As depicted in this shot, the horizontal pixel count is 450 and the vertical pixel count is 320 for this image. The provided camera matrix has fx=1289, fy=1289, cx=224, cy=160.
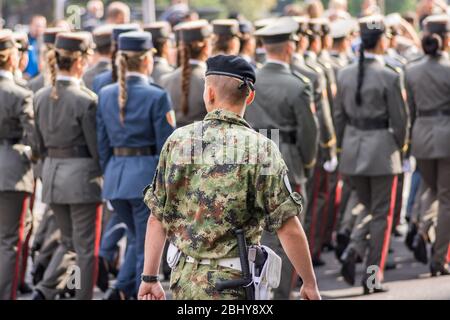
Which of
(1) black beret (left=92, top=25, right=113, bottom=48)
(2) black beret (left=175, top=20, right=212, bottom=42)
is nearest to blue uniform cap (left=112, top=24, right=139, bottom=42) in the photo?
(1) black beret (left=92, top=25, right=113, bottom=48)

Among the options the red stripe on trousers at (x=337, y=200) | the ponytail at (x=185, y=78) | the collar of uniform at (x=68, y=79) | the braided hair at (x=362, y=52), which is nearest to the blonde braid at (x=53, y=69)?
the collar of uniform at (x=68, y=79)

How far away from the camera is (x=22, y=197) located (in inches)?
360

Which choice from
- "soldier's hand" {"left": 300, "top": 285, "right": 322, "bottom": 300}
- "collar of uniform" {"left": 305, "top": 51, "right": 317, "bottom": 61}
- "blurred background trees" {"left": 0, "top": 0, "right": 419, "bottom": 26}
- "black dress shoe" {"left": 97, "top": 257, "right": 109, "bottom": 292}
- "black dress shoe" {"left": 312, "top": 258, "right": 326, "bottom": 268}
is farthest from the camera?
A: "blurred background trees" {"left": 0, "top": 0, "right": 419, "bottom": 26}

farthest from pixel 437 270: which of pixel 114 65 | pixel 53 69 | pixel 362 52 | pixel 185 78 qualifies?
pixel 53 69

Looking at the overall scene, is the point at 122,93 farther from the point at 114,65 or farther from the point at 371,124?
the point at 371,124

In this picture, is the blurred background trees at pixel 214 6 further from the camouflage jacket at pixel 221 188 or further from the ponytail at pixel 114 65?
the camouflage jacket at pixel 221 188

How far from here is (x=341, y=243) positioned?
36.4 feet

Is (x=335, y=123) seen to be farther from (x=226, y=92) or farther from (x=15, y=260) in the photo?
(x=226, y=92)

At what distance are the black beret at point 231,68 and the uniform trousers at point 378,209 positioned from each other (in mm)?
4528

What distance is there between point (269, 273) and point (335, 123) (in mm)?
5143

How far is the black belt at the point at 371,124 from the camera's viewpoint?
386 inches

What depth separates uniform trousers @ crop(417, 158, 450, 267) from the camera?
10305mm

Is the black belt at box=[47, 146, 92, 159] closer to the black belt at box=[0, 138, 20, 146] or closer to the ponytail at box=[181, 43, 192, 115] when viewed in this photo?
the black belt at box=[0, 138, 20, 146]

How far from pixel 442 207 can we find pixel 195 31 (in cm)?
243
